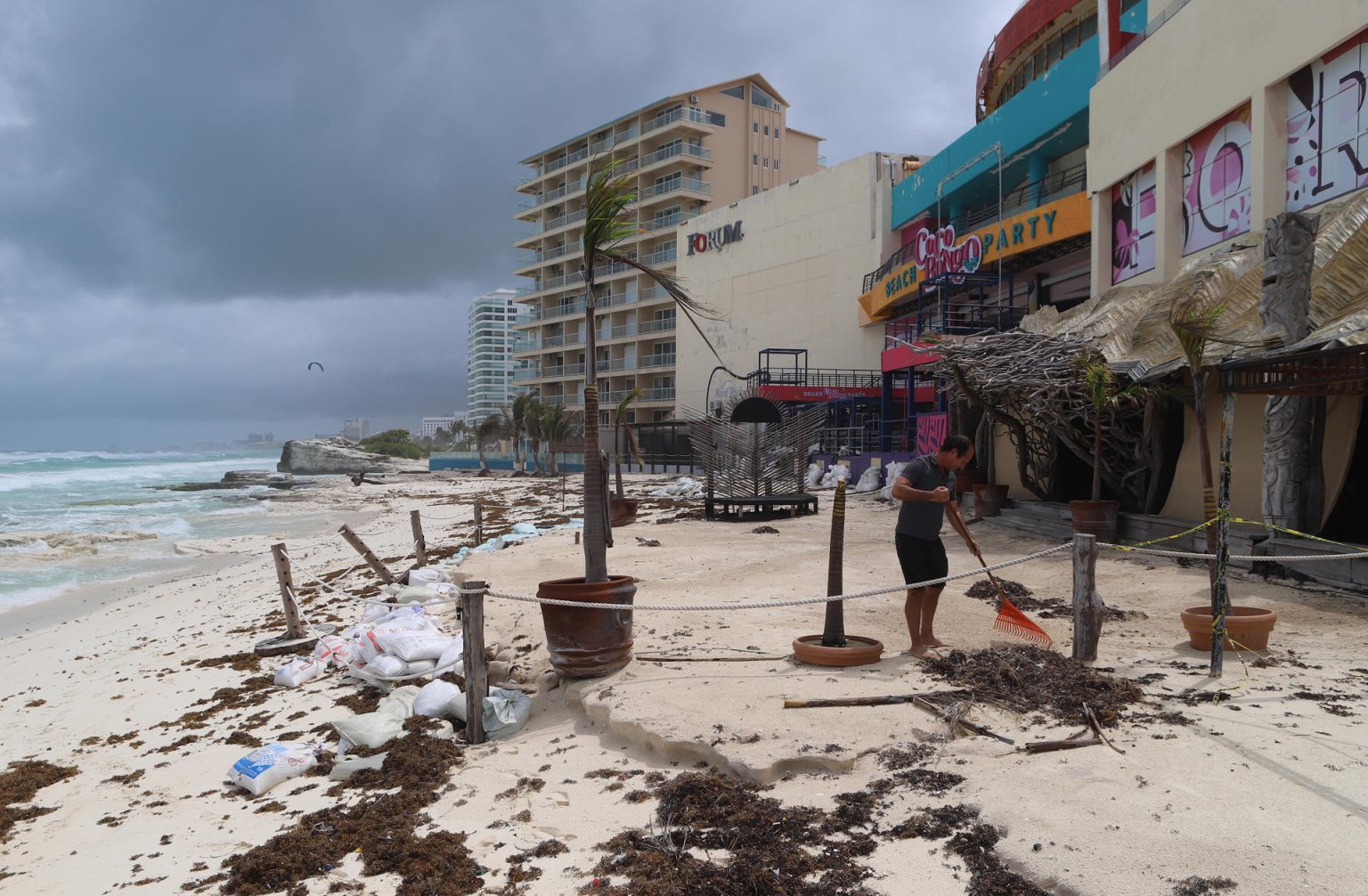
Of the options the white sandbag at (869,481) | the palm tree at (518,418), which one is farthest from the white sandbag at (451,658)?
the palm tree at (518,418)

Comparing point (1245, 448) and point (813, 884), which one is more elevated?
point (1245, 448)

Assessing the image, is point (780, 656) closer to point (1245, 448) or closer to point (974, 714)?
point (974, 714)

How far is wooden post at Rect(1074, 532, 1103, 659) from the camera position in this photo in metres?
5.06

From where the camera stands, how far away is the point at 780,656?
575 centimetres

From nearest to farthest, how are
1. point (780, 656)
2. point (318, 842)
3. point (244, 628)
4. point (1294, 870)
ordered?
point (1294, 870) < point (318, 842) < point (780, 656) < point (244, 628)

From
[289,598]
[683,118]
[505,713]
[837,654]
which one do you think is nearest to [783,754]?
[837,654]

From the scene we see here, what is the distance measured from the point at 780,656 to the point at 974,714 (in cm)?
167

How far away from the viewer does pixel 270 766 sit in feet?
15.4

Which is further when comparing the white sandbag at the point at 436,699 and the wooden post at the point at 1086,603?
the white sandbag at the point at 436,699

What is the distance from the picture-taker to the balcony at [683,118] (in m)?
50.8

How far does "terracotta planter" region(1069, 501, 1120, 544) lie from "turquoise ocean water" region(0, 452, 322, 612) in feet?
53.0

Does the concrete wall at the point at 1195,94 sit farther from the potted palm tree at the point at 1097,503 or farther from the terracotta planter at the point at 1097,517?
the terracotta planter at the point at 1097,517

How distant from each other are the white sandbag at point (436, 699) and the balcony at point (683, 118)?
1970 inches

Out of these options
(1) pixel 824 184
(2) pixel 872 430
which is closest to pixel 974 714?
(2) pixel 872 430
